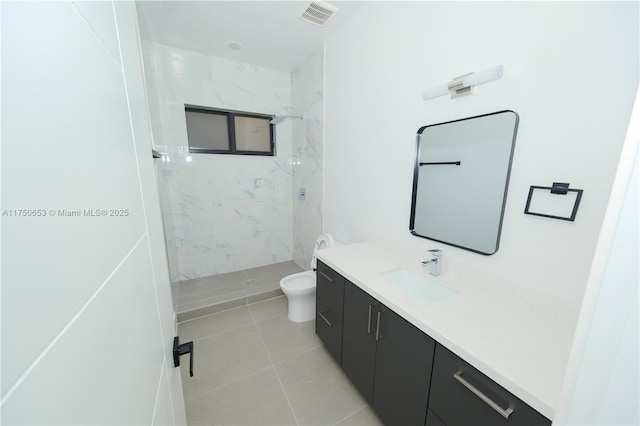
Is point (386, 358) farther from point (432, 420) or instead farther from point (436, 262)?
point (436, 262)

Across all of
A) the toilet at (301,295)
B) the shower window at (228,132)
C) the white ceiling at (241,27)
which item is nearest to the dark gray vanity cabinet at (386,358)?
the toilet at (301,295)

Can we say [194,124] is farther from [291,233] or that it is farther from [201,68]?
[291,233]

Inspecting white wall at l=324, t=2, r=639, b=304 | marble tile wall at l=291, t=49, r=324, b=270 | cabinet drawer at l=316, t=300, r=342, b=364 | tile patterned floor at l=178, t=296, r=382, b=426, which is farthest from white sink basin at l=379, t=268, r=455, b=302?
marble tile wall at l=291, t=49, r=324, b=270

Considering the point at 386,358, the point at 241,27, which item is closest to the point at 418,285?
the point at 386,358

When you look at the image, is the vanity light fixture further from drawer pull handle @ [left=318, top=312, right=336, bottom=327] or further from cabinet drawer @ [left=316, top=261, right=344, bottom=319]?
drawer pull handle @ [left=318, top=312, right=336, bottom=327]

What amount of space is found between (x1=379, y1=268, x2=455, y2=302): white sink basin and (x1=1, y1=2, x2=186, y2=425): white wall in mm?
1338

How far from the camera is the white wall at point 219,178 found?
8.36ft

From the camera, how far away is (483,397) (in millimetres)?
795

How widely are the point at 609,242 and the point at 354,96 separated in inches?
79.6

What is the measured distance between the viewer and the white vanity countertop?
75 cm

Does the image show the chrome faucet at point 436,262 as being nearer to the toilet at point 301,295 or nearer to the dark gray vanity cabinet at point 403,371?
the dark gray vanity cabinet at point 403,371

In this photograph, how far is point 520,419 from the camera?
A: 723 mm

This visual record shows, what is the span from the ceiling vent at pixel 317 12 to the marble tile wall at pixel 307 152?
0.41 m

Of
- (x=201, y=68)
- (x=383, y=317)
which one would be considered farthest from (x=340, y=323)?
(x=201, y=68)
